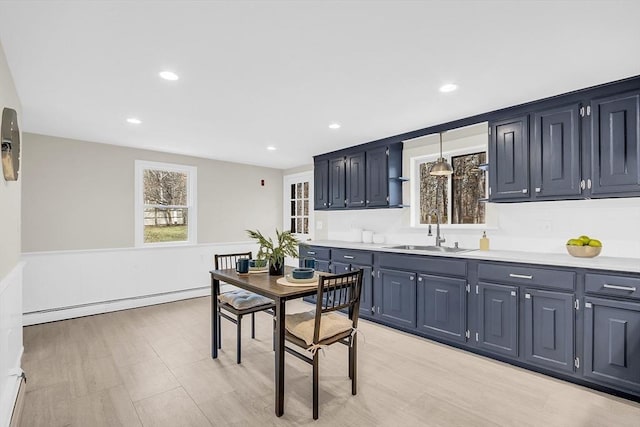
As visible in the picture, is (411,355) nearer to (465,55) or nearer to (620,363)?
(620,363)

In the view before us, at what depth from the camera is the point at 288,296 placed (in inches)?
86.9

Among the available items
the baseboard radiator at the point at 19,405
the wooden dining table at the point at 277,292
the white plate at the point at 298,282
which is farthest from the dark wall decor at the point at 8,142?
the white plate at the point at 298,282

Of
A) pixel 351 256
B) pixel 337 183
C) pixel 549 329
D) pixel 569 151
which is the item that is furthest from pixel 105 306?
pixel 569 151

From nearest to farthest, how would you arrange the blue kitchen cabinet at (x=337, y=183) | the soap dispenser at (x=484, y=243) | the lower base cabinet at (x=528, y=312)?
the lower base cabinet at (x=528, y=312), the soap dispenser at (x=484, y=243), the blue kitchen cabinet at (x=337, y=183)

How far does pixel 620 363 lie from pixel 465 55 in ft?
8.13

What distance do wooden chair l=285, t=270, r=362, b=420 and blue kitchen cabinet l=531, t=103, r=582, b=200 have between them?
1.94m

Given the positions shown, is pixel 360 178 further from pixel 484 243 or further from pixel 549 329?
pixel 549 329

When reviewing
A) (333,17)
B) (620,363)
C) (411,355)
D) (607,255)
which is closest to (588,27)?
(333,17)

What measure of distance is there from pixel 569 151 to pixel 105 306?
5685mm

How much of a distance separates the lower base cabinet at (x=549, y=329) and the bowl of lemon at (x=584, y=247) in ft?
1.37

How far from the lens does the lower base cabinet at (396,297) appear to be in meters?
3.61

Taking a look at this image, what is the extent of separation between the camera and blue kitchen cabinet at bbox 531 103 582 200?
2.75 m

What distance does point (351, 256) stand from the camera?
170 inches

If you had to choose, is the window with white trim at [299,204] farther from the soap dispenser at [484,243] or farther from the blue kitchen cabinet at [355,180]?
the soap dispenser at [484,243]
